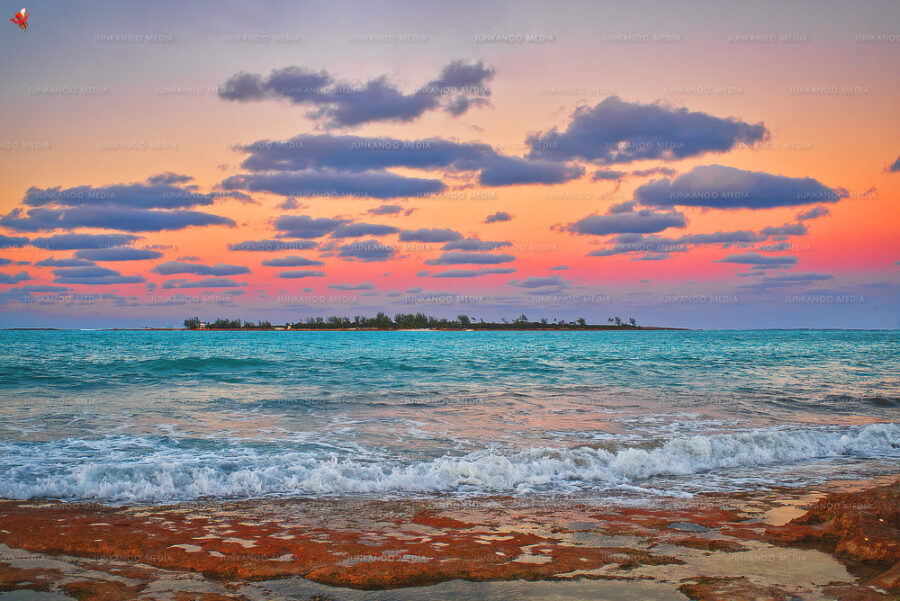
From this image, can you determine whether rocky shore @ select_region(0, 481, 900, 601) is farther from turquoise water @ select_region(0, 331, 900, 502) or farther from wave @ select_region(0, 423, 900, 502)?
turquoise water @ select_region(0, 331, 900, 502)

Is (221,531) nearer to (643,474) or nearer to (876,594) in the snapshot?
(876,594)

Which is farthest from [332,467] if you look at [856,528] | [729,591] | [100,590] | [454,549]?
[856,528]

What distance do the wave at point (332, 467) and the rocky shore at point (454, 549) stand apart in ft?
3.36

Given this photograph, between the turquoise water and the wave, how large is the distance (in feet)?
0.13

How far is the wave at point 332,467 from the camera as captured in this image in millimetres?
9375

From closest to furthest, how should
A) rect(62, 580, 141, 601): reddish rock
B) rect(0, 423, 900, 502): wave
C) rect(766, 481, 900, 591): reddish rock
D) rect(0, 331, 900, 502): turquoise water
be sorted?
rect(62, 580, 141, 601): reddish rock, rect(766, 481, 900, 591): reddish rock, rect(0, 423, 900, 502): wave, rect(0, 331, 900, 502): turquoise water

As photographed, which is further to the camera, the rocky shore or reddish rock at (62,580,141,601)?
the rocky shore

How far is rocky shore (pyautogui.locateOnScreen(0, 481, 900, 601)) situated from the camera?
5.13 metres

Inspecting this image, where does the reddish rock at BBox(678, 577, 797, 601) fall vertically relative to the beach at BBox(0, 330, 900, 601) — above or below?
above

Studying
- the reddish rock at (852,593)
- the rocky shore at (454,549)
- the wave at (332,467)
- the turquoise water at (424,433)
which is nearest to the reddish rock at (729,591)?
the rocky shore at (454,549)

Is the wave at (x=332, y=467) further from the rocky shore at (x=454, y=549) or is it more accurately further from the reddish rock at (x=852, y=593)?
the reddish rock at (x=852, y=593)

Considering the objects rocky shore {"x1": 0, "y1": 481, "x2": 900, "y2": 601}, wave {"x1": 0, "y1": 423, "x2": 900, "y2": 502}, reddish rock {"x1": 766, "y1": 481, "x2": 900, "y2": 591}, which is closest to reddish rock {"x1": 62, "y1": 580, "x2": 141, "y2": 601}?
rocky shore {"x1": 0, "y1": 481, "x2": 900, "y2": 601}

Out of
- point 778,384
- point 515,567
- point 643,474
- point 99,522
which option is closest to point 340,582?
point 515,567

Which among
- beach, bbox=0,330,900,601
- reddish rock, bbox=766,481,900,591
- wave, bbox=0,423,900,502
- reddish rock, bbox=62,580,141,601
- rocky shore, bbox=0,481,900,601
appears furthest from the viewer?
wave, bbox=0,423,900,502
